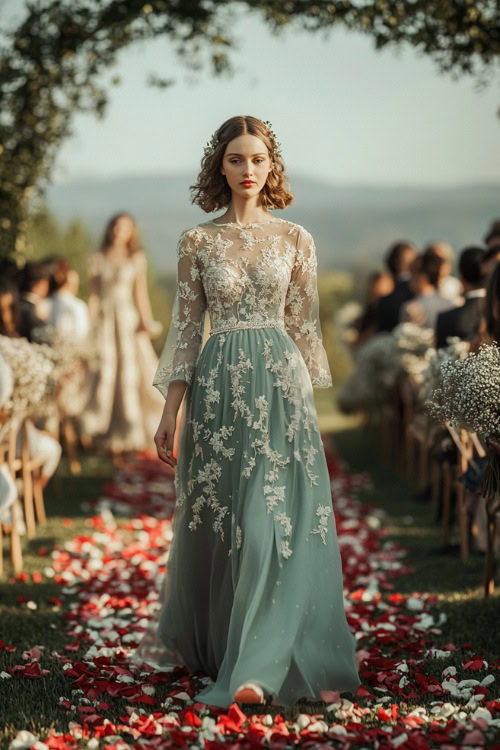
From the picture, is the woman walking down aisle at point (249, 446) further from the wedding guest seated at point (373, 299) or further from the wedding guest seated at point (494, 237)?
the wedding guest seated at point (373, 299)

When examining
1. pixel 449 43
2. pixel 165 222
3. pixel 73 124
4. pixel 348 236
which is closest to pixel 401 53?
pixel 449 43

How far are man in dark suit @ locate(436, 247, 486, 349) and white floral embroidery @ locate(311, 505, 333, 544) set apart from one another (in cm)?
338

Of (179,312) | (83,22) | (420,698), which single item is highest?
(83,22)

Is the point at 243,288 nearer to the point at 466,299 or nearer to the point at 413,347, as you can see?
the point at 466,299

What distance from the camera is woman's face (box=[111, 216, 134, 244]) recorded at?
11727 millimetres

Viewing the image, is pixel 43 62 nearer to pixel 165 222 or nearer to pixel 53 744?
pixel 53 744

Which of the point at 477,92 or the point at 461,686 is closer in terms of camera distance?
the point at 461,686

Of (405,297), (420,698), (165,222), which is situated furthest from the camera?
(165,222)

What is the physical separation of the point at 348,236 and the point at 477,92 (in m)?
57.7

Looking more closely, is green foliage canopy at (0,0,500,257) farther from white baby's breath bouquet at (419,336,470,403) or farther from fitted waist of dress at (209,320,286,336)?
fitted waist of dress at (209,320,286,336)

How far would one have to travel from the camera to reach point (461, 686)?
13.6ft

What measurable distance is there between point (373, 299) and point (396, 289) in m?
2.35

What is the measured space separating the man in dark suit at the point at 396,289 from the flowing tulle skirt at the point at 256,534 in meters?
6.76

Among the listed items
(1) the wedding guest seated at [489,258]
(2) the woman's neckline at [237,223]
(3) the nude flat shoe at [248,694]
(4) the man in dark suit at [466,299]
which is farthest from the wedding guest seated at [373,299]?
(3) the nude flat shoe at [248,694]
